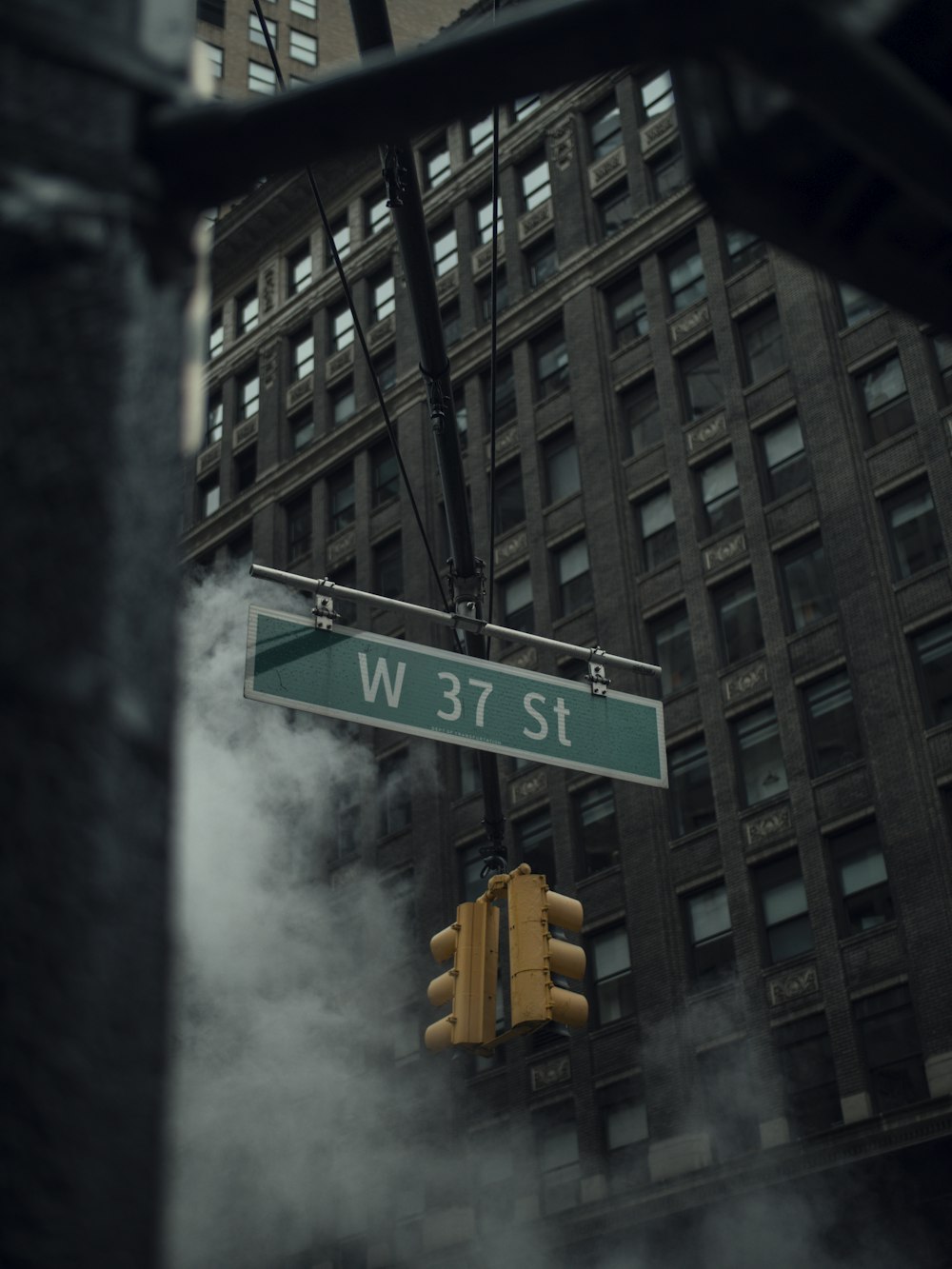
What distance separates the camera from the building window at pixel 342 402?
141ft

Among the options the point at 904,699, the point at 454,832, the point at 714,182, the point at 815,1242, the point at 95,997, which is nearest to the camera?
the point at 95,997

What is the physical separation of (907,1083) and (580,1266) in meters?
7.11

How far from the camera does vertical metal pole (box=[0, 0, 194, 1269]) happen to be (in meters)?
1.45

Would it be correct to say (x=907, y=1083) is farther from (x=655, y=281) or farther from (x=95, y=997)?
(x=95, y=997)

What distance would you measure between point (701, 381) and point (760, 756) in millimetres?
9019

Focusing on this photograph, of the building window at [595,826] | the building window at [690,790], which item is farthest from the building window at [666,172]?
the building window at [595,826]

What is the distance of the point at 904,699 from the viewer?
26906mm

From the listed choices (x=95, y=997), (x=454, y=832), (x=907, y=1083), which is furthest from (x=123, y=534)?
(x=454, y=832)

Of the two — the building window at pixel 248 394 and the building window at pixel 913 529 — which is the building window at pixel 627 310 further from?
the building window at pixel 248 394

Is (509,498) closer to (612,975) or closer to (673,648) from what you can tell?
(673,648)

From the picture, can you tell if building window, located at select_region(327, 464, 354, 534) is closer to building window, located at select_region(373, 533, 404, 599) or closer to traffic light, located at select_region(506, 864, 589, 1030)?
building window, located at select_region(373, 533, 404, 599)

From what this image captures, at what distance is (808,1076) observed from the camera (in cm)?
2589

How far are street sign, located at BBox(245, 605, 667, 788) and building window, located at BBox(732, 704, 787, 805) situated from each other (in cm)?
2002

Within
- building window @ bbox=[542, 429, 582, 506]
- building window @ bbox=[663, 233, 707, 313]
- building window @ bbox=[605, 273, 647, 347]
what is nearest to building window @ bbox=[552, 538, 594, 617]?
building window @ bbox=[542, 429, 582, 506]
